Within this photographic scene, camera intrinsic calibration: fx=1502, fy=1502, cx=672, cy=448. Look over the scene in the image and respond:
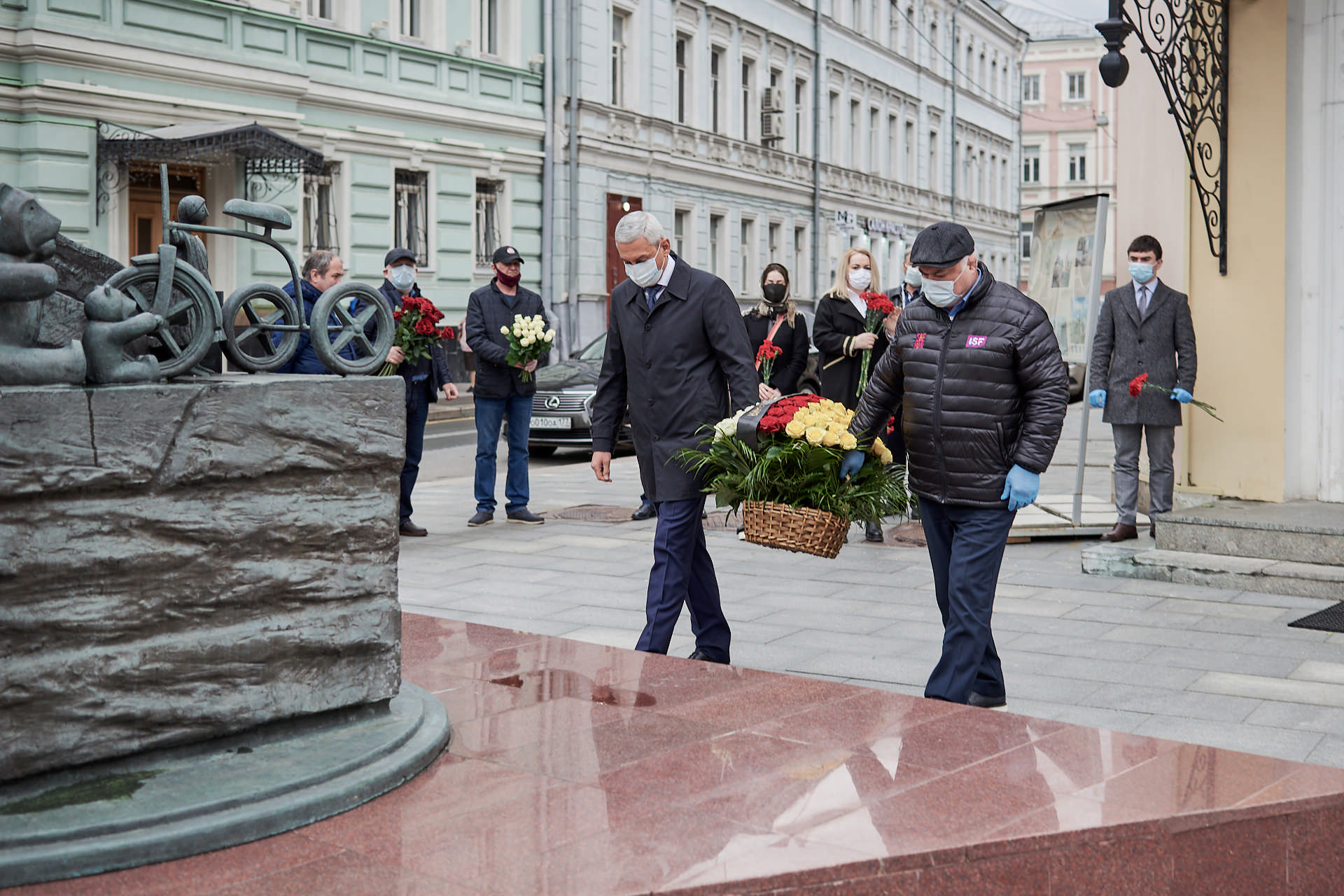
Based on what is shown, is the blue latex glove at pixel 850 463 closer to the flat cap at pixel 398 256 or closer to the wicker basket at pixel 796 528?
the wicker basket at pixel 796 528

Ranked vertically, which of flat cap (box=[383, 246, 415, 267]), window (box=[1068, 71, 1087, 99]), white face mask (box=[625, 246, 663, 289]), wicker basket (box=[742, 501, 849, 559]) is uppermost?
window (box=[1068, 71, 1087, 99])

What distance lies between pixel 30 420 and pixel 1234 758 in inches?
132

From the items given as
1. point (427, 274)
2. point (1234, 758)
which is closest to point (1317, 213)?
point (1234, 758)

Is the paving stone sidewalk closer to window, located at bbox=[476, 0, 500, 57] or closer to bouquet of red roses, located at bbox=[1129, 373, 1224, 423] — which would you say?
bouquet of red roses, located at bbox=[1129, 373, 1224, 423]

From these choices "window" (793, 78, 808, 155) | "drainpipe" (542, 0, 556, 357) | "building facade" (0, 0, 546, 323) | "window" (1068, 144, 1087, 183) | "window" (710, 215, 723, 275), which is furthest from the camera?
"window" (1068, 144, 1087, 183)

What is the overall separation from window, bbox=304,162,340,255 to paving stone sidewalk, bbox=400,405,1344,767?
12.8 meters

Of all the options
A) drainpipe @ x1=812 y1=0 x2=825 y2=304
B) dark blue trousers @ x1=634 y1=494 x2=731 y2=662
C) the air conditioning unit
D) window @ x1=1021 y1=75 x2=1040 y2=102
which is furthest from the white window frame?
window @ x1=1021 y1=75 x2=1040 y2=102

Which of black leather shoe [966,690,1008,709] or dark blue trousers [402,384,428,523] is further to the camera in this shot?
dark blue trousers [402,384,428,523]

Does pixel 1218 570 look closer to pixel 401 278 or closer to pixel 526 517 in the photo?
pixel 526 517

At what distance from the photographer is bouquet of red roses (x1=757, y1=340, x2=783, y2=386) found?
9742mm

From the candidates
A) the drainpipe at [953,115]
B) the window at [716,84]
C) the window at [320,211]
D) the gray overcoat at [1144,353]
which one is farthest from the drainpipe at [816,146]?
the gray overcoat at [1144,353]

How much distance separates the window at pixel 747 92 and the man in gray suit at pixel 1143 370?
2580 centimetres

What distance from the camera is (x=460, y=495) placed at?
508 inches

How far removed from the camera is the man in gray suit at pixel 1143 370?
29.3 ft
